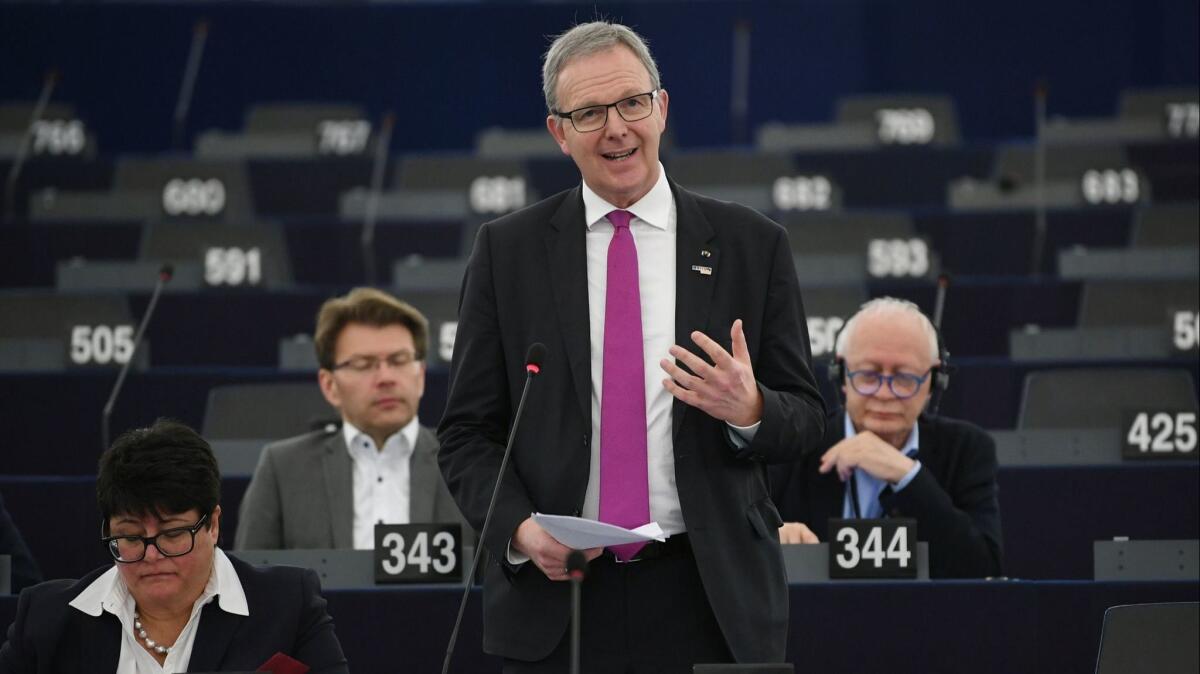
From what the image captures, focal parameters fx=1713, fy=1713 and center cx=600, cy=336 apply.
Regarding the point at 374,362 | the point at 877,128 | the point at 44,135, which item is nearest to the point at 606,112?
the point at 374,362

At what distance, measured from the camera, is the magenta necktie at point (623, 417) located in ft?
7.21

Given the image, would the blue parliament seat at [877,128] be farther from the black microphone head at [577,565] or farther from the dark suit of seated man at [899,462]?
the black microphone head at [577,565]

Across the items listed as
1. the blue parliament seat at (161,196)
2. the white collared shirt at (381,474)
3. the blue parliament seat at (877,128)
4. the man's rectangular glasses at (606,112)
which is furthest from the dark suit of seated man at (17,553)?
the blue parliament seat at (877,128)

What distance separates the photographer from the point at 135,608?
2.53 metres

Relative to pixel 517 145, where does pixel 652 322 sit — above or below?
below

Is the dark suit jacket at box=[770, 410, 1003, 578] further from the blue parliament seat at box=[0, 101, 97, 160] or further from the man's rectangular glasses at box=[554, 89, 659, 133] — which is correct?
the blue parliament seat at box=[0, 101, 97, 160]

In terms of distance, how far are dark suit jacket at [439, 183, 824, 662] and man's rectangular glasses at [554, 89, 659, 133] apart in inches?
4.9

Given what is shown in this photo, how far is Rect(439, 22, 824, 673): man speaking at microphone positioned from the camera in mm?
2166

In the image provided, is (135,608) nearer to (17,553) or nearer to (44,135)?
(17,553)

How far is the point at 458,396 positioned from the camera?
2295 mm

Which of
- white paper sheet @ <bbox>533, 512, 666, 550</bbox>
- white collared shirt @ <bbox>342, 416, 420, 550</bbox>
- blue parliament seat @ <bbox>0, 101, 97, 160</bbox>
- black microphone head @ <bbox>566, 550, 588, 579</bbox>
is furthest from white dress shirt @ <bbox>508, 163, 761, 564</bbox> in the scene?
blue parliament seat @ <bbox>0, 101, 97, 160</bbox>

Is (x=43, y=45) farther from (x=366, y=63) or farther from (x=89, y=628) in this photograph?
(x=89, y=628)

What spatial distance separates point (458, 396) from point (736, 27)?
796 cm

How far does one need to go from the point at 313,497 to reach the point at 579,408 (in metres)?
1.82
